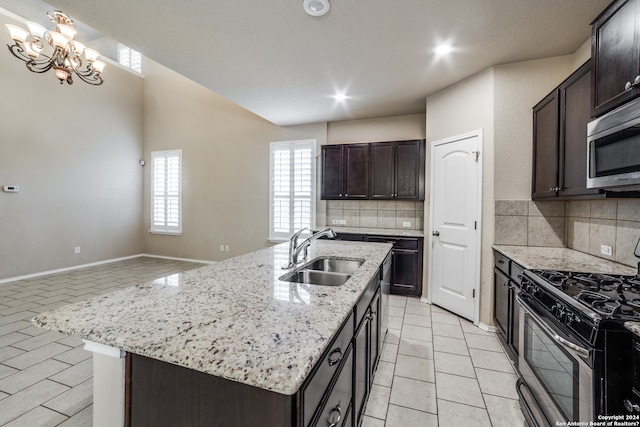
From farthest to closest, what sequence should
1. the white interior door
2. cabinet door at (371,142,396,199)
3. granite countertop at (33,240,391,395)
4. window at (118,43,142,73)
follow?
window at (118,43,142,73) < cabinet door at (371,142,396,199) < the white interior door < granite countertop at (33,240,391,395)

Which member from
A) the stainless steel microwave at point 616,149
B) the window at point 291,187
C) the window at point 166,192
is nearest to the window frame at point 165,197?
the window at point 166,192

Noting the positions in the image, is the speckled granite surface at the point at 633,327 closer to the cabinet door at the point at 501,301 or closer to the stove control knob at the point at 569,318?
the stove control knob at the point at 569,318

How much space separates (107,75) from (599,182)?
7646mm

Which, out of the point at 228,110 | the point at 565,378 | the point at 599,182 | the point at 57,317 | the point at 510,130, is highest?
the point at 228,110

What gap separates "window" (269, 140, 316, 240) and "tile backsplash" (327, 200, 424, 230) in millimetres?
443

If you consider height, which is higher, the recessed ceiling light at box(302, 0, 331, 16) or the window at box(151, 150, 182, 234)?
the recessed ceiling light at box(302, 0, 331, 16)

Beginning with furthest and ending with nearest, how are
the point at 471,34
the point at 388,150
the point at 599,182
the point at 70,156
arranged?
1. the point at 70,156
2. the point at 388,150
3. the point at 471,34
4. the point at 599,182

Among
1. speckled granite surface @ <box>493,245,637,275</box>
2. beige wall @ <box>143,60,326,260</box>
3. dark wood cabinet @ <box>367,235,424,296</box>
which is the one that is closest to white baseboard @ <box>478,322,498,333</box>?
speckled granite surface @ <box>493,245,637,275</box>

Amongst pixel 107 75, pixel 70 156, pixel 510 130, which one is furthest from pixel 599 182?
pixel 107 75

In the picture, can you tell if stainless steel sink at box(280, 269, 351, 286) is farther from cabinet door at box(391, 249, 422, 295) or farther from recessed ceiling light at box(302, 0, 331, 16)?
cabinet door at box(391, 249, 422, 295)

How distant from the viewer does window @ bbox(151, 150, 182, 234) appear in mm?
6082

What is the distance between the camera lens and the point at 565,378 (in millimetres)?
1266

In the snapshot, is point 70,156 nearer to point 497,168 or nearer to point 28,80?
point 28,80

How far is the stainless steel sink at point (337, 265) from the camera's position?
2086 mm
